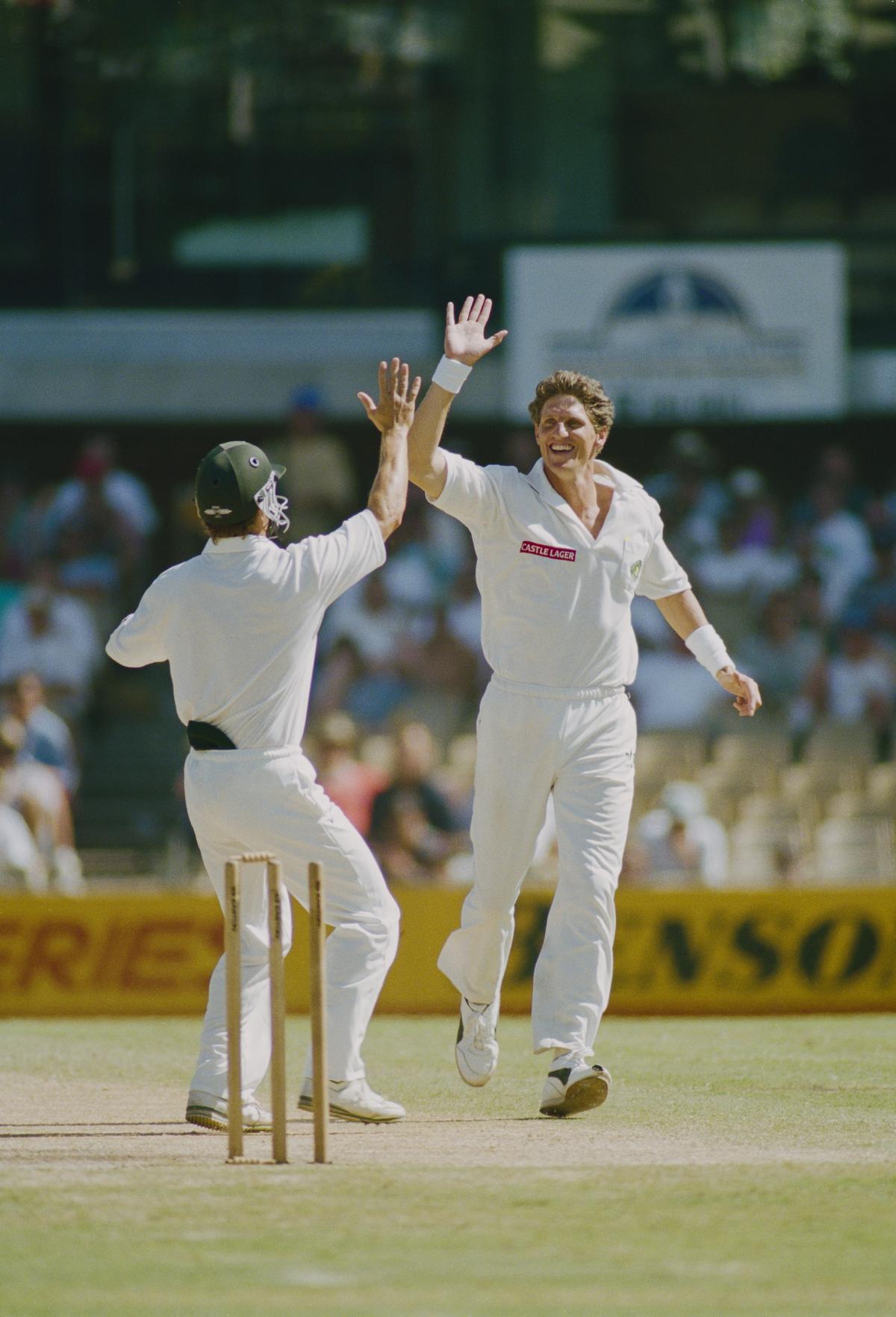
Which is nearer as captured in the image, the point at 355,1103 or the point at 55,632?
the point at 355,1103

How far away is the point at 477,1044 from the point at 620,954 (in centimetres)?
369

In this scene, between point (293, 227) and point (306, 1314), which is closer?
point (306, 1314)

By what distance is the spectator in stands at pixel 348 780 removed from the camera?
38.3 ft

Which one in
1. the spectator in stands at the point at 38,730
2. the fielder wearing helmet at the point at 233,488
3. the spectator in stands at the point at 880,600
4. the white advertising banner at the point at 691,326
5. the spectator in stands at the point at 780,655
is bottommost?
the spectator in stands at the point at 38,730

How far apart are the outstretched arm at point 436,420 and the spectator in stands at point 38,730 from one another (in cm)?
693

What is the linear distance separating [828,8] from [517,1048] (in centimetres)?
1222

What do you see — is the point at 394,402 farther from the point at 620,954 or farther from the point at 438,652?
the point at 438,652

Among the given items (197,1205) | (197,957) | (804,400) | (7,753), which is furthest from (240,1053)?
(804,400)

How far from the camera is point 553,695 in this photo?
6320 millimetres

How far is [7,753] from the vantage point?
12141 mm

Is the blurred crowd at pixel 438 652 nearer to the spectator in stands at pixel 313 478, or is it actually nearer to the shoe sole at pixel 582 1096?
the spectator in stands at pixel 313 478

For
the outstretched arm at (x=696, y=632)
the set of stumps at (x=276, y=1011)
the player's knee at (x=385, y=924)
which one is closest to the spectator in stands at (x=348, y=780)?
the outstretched arm at (x=696, y=632)

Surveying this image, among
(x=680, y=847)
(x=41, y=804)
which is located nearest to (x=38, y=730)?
(x=41, y=804)

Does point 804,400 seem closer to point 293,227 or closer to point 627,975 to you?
point 293,227
